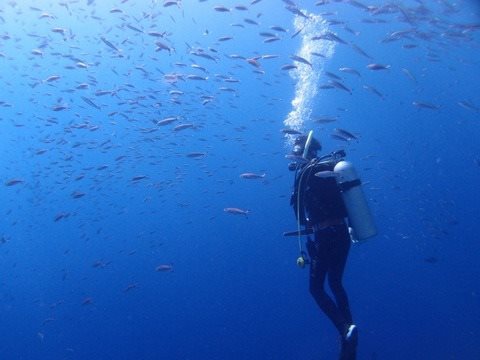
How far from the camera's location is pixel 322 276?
17.2ft

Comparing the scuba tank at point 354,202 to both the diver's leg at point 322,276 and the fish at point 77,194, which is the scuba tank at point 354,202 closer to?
the diver's leg at point 322,276

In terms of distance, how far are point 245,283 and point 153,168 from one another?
118 feet

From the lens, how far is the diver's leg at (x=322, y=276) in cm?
509

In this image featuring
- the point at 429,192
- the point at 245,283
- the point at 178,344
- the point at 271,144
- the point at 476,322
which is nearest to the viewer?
the point at 476,322

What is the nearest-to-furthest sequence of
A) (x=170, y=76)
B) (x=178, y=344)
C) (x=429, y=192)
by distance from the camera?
(x=170, y=76)
(x=178, y=344)
(x=429, y=192)

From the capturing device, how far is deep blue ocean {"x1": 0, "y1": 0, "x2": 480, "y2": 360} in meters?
12.7

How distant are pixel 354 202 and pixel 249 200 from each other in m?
43.7

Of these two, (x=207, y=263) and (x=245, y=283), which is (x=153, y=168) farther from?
(x=245, y=283)

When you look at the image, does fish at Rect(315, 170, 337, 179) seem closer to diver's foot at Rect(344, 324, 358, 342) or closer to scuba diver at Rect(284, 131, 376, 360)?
scuba diver at Rect(284, 131, 376, 360)

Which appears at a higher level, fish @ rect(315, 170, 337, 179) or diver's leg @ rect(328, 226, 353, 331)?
fish @ rect(315, 170, 337, 179)

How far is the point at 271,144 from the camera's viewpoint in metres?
→ 55.7

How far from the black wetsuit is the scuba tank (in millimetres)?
114

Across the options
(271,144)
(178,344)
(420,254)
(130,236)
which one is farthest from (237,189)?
(178,344)

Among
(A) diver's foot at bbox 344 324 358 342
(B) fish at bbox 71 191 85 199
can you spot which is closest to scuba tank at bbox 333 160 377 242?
(A) diver's foot at bbox 344 324 358 342
